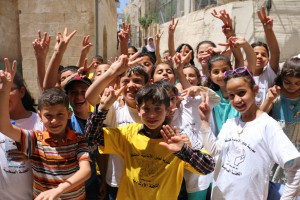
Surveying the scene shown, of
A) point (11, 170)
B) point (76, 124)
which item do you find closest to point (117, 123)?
point (76, 124)

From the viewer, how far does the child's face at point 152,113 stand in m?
1.82

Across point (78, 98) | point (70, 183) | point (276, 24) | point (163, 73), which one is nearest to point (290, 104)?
point (163, 73)

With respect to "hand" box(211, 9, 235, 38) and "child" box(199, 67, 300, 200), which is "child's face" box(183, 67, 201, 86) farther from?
"child" box(199, 67, 300, 200)

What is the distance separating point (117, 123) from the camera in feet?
7.11

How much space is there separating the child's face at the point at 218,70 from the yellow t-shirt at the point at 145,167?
113cm

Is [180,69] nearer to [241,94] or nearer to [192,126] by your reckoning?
[192,126]

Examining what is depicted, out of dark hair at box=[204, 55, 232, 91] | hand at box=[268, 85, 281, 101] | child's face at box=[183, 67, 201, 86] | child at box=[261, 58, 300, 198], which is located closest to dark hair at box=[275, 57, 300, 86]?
child at box=[261, 58, 300, 198]

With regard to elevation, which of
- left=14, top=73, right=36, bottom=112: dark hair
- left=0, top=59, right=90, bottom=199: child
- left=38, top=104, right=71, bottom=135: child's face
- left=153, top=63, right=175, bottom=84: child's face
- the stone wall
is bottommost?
left=0, top=59, right=90, bottom=199: child

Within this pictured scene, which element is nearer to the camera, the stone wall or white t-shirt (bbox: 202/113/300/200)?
white t-shirt (bbox: 202/113/300/200)

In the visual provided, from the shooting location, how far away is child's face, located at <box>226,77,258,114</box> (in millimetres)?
1958

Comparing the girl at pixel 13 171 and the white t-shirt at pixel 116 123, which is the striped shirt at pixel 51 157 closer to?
the girl at pixel 13 171

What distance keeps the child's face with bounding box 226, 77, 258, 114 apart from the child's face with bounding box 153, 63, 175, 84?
80 centimetres

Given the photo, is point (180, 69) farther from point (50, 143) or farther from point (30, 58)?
point (30, 58)

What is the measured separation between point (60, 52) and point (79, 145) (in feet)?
3.38
